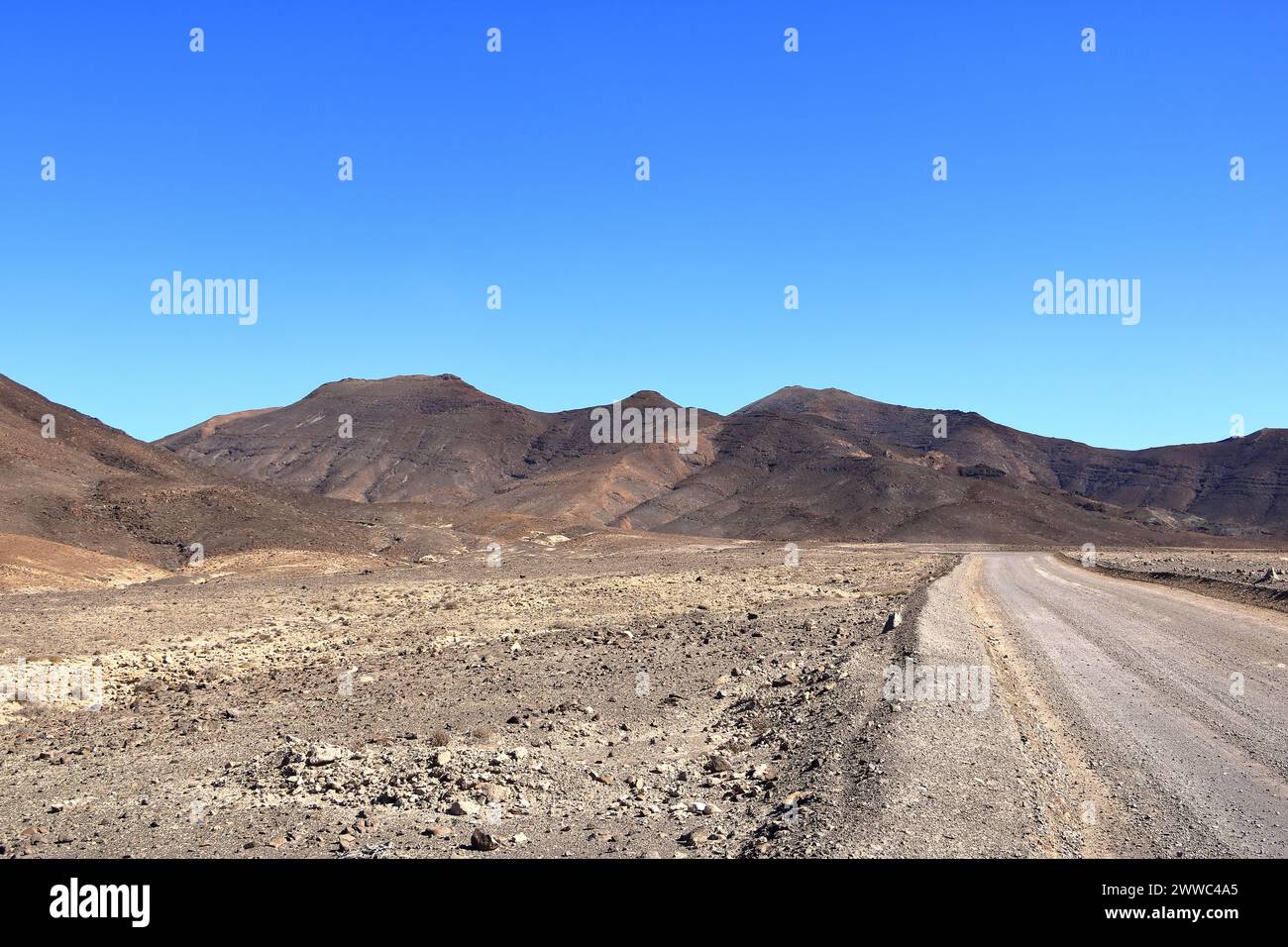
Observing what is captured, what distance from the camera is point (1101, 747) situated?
30.4ft

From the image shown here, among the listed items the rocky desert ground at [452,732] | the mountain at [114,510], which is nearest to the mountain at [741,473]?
the mountain at [114,510]

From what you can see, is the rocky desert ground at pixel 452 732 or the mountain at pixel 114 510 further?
the mountain at pixel 114 510

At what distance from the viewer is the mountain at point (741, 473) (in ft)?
345

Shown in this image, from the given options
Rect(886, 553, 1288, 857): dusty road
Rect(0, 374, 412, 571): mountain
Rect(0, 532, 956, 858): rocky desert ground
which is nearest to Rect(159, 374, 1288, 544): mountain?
Rect(0, 374, 412, 571): mountain

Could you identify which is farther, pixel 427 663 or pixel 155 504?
pixel 155 504

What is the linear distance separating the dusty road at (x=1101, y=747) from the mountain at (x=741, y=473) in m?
63.9

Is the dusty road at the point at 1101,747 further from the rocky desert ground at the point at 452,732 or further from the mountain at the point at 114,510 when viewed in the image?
the mountain at the point at 114,510
